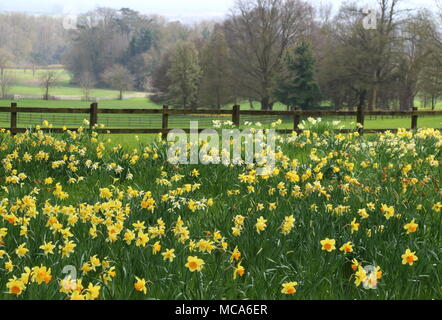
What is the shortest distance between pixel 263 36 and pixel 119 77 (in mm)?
44519

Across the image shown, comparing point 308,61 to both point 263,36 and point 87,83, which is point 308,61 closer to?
point 263,36

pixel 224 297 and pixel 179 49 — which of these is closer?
pixel 224 297

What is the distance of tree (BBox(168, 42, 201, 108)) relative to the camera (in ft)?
171

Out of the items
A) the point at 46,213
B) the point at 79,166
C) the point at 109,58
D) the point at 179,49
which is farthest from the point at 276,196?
the point at 109,58

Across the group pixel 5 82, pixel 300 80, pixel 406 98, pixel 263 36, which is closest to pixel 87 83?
pixel 5 82

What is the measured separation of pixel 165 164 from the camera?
7.69m

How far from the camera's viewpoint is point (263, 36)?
4103cm

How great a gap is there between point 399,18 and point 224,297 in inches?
1693

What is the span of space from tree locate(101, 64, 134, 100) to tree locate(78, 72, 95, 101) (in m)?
2.27

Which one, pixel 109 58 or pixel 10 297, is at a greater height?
A: pixel 109 58

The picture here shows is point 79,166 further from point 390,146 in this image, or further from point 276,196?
point 390,146
